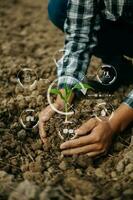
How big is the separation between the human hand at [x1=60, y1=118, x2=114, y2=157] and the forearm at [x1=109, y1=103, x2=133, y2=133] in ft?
0.07

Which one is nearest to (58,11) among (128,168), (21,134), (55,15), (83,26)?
(55,15)

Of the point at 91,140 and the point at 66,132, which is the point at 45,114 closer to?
the point at 66,132

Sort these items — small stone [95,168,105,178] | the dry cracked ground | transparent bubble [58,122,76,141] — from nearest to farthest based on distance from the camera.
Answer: the dry cracked ground < small stone [95,168,105,178] < transparent bubble [58,122,76,141]

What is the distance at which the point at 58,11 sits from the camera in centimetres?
210

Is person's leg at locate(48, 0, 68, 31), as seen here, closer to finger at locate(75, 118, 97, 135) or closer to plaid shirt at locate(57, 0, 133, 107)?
plaid shirt at locate(57, 0, 133, 107)

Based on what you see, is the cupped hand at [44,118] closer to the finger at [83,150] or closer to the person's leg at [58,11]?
the finger at [83,150]

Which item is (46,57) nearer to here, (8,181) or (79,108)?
(79,108)

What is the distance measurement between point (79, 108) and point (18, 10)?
154 cm

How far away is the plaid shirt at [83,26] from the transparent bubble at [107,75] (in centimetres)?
28

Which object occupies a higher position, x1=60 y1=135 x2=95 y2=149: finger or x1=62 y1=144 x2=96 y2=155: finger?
x1=60 y1=135 x2=95 y2=149: finger

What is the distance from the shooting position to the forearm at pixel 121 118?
1.76 metres

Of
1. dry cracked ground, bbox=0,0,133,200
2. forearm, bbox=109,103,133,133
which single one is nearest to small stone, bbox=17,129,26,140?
dry cracked ground, bbox=0,0,133,200

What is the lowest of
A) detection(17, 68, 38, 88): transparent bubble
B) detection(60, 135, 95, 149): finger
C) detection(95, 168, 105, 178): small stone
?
detection(95, 168, 105, 178): small stone

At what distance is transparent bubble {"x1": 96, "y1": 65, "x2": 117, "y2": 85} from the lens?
84.8 inches
